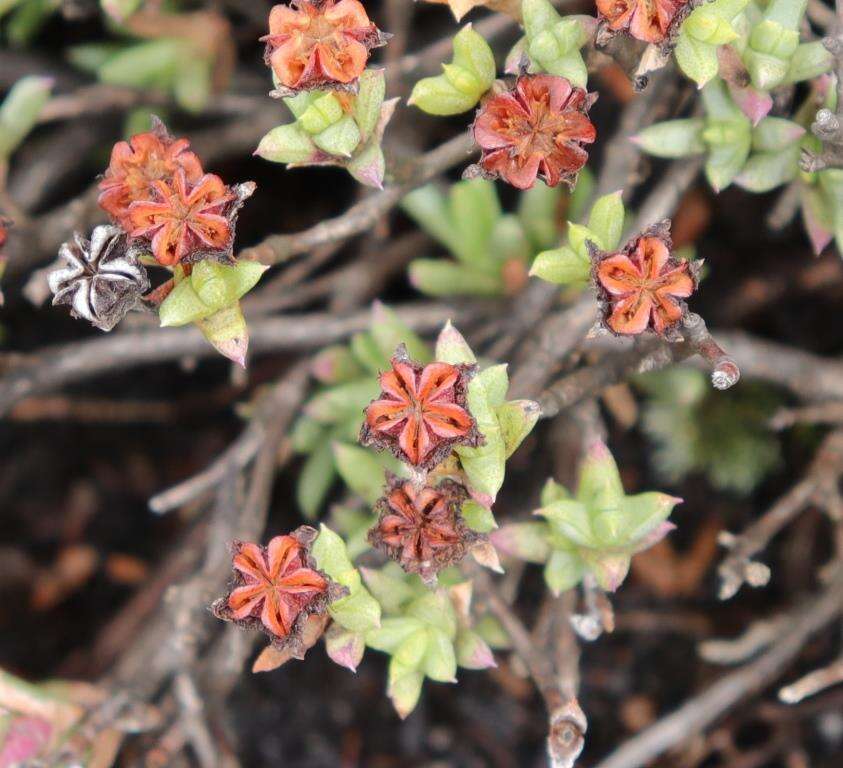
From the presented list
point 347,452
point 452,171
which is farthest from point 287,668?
point 452,171

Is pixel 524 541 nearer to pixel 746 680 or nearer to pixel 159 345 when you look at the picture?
pixel 746 680

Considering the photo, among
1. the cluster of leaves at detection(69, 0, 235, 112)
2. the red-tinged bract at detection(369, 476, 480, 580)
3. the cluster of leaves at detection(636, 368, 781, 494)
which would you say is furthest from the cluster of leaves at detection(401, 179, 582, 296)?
the red-tinged bract at detection(369, 476, 480, 580)

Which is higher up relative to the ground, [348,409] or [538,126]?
[538,126]

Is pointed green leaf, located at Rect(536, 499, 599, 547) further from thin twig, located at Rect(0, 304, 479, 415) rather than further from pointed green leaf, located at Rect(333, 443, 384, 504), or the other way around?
thin twig, located at Rect(0, 304, 479, 415)

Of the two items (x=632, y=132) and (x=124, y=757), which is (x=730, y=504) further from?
(x=124, y=757)

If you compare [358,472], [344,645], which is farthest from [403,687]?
[358,472]

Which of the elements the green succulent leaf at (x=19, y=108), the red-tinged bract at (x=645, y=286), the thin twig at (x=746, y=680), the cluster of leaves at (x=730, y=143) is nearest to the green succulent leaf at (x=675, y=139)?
the cluster of leaves at (x=730, y=143)

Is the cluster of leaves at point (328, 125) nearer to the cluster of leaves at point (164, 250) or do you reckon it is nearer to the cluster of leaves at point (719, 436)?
the cluster of leaves at point (164, 250)
